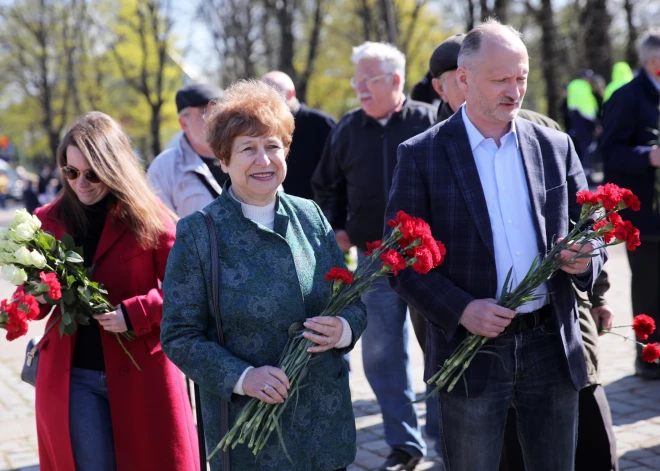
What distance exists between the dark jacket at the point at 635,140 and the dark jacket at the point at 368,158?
153cm

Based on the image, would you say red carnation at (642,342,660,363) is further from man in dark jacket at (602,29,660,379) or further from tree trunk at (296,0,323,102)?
tree trunk at (296,0,323,102)

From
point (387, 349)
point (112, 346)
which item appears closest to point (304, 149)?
point (387, 349)

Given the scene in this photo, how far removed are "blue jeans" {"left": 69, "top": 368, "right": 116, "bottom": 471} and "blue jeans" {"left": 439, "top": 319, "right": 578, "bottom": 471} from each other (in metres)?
1.50

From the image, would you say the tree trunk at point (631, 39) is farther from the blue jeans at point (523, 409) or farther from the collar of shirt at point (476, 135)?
the blue jeans at point (523, 409)

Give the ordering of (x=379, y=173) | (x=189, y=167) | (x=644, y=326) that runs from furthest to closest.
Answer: (x=379, y=173) → (x=189, y=167) → (x=644, y=326)

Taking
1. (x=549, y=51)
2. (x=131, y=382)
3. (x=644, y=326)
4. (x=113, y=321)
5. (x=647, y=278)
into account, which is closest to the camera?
(x=644, y=326)

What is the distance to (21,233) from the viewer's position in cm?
352

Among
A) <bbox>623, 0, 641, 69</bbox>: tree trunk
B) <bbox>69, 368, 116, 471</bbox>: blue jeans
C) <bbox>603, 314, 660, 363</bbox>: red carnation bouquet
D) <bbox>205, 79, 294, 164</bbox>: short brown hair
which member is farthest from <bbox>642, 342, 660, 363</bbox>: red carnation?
<bbox>623, 0, 641, 69</bbox>: tree trunk

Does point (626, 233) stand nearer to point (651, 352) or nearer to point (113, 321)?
point (651, 352)

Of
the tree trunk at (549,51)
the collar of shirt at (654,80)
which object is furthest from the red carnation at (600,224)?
the tree trunk at (549,51)

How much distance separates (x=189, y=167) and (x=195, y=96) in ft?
1.75

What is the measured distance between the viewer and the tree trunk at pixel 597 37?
26047 millimetres

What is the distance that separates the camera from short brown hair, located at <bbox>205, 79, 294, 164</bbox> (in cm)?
303

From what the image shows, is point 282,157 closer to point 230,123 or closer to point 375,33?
point 230,123
